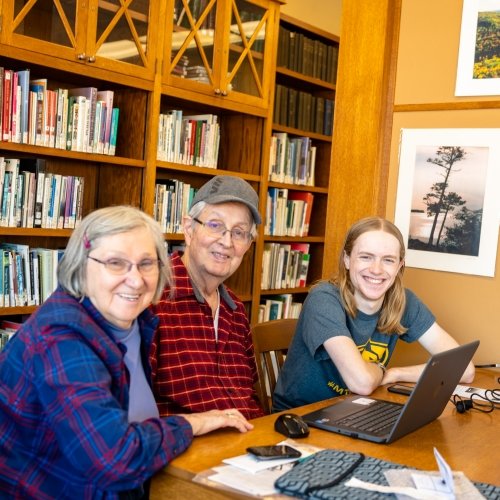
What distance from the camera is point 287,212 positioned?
4.65m

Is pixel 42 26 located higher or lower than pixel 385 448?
higher

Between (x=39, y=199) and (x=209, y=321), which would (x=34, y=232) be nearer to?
(x=39, y=199)

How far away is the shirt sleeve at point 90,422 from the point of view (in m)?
1.35

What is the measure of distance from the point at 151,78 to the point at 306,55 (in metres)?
1.64

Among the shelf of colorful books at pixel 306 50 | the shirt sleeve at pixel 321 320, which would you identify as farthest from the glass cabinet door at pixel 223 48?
the shirt sleeve at pixel 321 320

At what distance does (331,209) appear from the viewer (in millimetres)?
3154

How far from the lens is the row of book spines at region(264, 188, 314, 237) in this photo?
4484 mm

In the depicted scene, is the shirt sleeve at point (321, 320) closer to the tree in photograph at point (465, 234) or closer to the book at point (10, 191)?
the tree in photograph at point (465, 234)

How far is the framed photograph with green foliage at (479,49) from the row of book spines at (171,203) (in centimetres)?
152

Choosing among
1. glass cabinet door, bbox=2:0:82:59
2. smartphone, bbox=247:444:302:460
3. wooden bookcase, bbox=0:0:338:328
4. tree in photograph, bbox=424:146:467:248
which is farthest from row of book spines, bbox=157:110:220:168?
smartphone, bbox=247:444:302:460

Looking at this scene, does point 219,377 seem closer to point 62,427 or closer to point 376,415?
point 376,415

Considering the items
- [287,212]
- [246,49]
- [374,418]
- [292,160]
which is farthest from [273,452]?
[292,160]

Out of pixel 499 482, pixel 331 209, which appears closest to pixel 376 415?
pixel 499 482

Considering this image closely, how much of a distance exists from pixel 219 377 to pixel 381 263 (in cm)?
68
